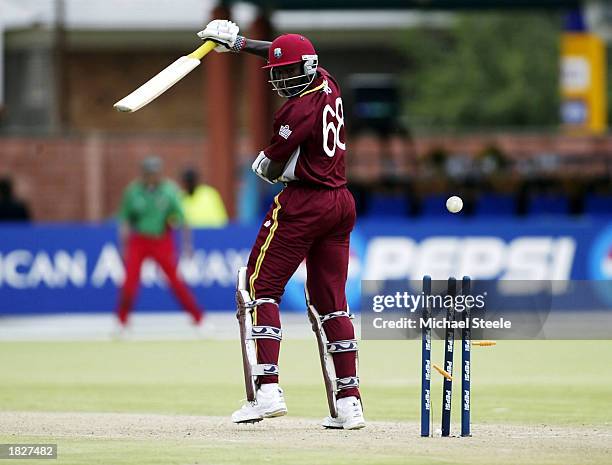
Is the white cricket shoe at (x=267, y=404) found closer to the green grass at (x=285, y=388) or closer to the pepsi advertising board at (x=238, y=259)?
the green grass at (x=285, y=388)

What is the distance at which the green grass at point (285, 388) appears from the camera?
812 centimetres

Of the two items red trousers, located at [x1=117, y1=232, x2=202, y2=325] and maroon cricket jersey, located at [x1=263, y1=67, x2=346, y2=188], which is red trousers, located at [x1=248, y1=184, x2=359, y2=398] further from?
red trousers, located at [x1=117, y1=232, x2=202, y2=325]

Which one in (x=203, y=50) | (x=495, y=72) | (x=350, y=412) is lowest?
(x=350, y=412)

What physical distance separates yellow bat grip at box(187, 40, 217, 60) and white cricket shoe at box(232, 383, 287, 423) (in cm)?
217

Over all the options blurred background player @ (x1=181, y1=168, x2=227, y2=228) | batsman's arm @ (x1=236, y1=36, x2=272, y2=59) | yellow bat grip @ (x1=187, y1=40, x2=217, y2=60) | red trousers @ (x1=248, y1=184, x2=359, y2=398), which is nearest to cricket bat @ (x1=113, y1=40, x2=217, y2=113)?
yellow bat grip @ (x1=187, y1=40, x2=217, y2=60)

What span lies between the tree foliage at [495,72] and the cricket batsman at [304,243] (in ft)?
120

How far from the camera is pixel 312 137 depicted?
355 inches

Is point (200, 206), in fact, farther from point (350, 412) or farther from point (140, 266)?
point (350, 412)

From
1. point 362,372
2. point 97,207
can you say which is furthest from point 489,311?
point 97,207

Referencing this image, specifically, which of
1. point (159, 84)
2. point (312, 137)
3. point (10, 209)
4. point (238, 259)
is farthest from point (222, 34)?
point (10, 209)

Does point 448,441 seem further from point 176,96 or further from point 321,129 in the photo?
point 176,96

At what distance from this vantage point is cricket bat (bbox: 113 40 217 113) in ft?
28.3

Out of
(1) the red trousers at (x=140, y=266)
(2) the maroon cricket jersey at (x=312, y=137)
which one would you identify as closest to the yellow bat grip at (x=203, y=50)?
(2) the maroon cricket jersey at (x=312, y=137)

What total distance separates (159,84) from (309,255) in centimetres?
144
